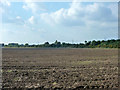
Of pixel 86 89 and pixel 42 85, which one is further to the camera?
pixel 42 85

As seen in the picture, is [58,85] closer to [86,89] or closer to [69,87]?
[69,87]

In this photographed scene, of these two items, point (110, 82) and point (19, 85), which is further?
point (110, 82)

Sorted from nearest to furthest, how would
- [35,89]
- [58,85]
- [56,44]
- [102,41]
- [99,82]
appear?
[35,89] → [58,85] → [99,82] → [102,41] → [56,44]

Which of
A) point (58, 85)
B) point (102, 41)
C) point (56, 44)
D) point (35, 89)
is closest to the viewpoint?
point (35, 89)

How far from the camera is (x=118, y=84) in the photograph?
24.5ft

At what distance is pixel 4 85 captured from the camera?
23.9 feet

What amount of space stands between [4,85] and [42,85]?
5.55 feet

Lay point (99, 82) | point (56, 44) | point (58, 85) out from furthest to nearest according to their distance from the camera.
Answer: point (56, 44)
point (99, 82)
point (58, 85)

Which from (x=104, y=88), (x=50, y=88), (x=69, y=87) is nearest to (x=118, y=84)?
(x=104, y=88)

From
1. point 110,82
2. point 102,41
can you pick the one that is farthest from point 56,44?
point 110,82

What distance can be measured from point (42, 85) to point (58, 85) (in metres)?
0.69

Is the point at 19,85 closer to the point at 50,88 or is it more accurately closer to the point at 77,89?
the point at 50,88

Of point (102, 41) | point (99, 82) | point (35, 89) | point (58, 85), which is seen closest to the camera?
point (35, 89)

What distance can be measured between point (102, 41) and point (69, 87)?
104 meters
